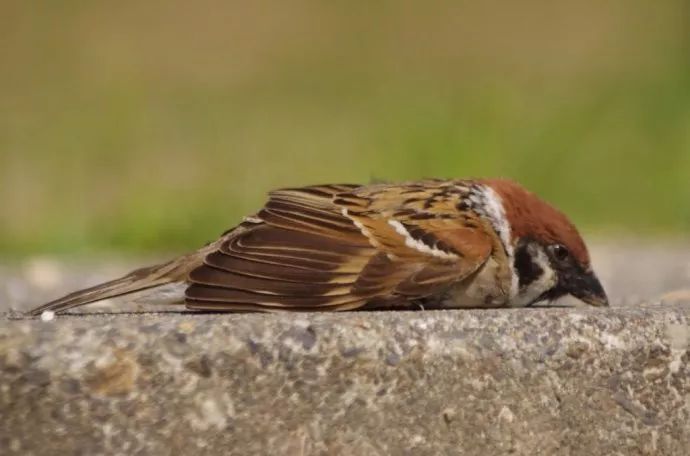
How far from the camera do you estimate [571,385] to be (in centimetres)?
266

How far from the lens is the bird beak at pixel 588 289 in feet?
11.4

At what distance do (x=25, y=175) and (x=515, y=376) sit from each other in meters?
4.99

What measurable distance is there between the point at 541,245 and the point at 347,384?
1003 mm

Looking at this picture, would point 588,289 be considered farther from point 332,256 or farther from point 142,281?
point 142,281

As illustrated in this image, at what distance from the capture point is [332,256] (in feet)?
10.6

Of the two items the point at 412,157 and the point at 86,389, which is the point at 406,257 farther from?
the point at 412,157

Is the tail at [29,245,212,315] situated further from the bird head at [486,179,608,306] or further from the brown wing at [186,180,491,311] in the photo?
the bird head at [486,179,608,306]

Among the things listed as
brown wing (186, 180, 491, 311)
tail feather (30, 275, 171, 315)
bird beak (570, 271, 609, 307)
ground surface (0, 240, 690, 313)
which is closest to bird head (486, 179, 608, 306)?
bird beak (570, 271, 609, 307)

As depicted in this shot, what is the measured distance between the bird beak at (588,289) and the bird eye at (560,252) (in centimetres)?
7

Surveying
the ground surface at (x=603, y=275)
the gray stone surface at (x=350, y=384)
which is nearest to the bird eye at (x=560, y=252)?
the ground surface at (x=603, y=275)

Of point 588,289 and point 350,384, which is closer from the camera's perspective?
point 350,384

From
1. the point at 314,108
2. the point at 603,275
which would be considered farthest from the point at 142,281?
the point at 314,108

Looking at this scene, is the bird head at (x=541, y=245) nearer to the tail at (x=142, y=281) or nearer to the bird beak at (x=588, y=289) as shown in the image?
the bird beak at (x=588, y=289)

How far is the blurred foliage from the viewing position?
6.85m
